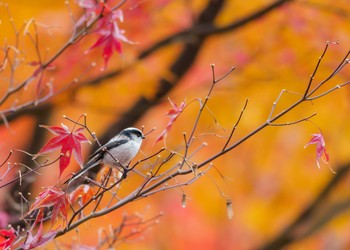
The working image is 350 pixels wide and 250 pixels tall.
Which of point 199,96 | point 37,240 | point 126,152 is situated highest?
point 199,96

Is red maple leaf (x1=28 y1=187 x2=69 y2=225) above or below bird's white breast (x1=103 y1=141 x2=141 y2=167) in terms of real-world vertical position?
below

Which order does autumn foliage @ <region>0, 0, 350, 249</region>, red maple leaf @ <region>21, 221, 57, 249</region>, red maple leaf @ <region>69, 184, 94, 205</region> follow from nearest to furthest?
A: red maple leaf @ <region>21, 221, 57, 249</region>, red maple leaf @ <region>69, 184, 94, 205</region>, autumn foliage @ <region>0, 0, 350, 249</region>

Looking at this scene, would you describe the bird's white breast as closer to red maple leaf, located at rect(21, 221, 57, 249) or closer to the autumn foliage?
the autumn foliage

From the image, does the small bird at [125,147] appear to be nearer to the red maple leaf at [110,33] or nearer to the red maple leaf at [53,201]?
the red maple leaf at [110,33]

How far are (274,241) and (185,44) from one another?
2.98 m

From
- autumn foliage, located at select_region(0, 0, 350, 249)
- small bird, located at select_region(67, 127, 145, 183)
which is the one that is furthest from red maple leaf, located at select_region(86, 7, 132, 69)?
small bird, located at select_region(67, 127, 145, 183)

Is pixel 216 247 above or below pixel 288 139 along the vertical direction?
below

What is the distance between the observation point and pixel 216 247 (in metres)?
10.0

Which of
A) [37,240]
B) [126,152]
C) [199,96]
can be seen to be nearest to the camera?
[37,240]

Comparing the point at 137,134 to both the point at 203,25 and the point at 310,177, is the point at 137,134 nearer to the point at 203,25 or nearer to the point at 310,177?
the point at 203,25

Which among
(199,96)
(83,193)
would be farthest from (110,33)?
(199,96)

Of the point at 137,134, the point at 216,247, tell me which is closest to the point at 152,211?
the point at 216,247

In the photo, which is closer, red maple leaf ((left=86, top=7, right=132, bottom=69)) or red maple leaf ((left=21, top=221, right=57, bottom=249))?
red maple leaf ((left=21, top=221, right=57, bottom=249))

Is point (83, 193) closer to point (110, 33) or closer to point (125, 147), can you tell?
point (125, 147)
